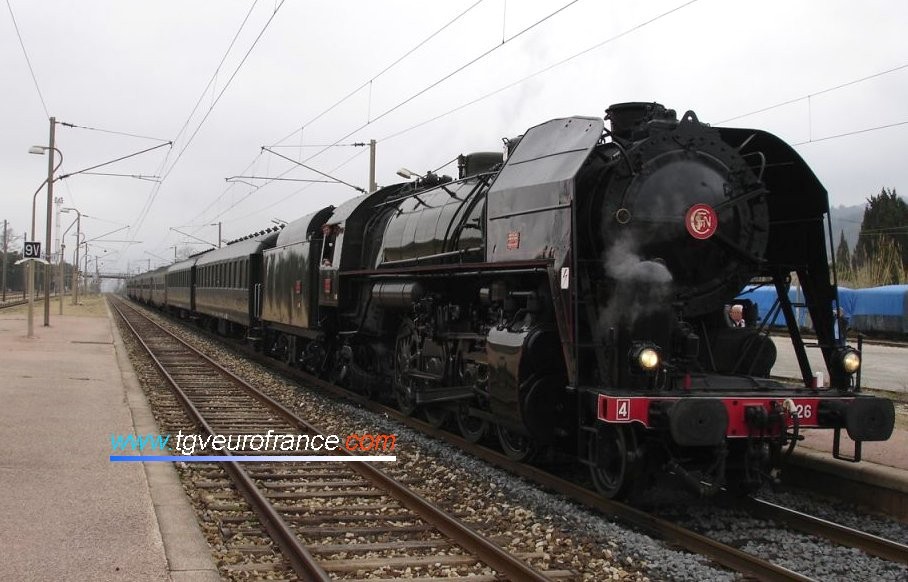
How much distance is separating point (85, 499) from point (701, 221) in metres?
5.02

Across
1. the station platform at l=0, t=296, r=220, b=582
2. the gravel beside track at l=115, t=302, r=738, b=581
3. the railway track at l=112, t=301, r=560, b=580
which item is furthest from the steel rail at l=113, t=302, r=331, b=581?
the gravel beside track at l=115, t=302, r=738, b=581

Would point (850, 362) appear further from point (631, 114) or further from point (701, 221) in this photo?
point (631, 114)

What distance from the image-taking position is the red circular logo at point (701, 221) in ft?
20.0

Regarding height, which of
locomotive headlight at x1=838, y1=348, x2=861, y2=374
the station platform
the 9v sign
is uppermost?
the 9v sign

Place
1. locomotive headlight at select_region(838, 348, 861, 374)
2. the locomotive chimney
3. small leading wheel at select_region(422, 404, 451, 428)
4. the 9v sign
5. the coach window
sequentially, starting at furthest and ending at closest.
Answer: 1. the 9v sign
2. the coach window
3. small leading wheel at select_region(422, 404, 451, 428)
4. the locomotive chimney
5. locomotive headlight at select_region(838, 348, 861, 374)

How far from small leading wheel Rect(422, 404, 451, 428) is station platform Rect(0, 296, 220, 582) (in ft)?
10.6

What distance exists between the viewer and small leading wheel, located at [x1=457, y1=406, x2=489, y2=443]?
8.33 meters

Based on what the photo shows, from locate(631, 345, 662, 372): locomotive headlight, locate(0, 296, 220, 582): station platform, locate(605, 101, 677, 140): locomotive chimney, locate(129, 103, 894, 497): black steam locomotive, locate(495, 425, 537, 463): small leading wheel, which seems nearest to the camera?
locate(0, 296, 220, 582): station platform

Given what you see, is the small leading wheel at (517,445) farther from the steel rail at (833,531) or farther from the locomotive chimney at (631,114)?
the locomotive chimney at (631,114)

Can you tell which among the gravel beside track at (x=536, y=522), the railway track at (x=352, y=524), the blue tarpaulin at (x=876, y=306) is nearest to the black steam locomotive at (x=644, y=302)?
the gravel beside track at (x=536, y=522)

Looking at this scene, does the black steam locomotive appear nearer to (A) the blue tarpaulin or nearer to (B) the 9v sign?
(B) the 9v sign

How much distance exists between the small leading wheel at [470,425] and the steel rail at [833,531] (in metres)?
2.86

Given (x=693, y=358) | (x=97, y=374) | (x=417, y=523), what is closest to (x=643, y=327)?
(x=693, y=358)

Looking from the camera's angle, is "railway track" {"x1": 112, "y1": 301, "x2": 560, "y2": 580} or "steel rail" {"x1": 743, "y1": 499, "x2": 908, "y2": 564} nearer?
"railway track" {"x1": 112, "y1": 301, "x2": 560, "y2": 580}
